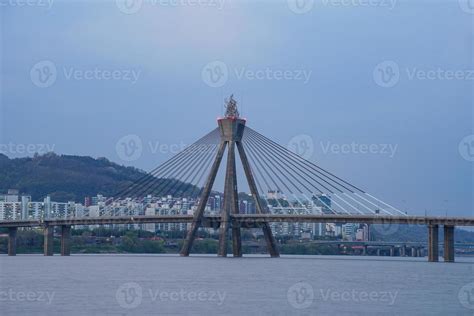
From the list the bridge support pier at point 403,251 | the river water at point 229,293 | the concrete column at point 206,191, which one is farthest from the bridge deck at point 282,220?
the bridge support pier at point 403,251

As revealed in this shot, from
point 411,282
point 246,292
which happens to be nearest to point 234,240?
point 411,282

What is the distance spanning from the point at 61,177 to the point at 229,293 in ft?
497

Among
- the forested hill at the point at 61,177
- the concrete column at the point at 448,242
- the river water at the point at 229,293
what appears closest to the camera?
the river water at the point at 229,293

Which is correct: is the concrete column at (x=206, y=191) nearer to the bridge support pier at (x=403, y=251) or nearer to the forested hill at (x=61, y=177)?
the bridge support pier at (x=403, y=251)

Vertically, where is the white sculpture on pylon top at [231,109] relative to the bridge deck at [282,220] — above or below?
above

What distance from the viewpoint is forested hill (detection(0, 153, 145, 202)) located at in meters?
171

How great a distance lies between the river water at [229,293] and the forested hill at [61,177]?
392 ft

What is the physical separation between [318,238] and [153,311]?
100m

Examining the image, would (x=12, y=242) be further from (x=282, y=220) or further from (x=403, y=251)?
(x=403, y=251)

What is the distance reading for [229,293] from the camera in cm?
3316

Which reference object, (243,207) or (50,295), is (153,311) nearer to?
(50,295)

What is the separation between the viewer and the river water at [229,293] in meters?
27.8

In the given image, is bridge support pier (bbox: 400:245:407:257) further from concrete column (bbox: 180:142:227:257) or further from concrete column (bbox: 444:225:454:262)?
concrete column (bbox: 180:142:227:257)

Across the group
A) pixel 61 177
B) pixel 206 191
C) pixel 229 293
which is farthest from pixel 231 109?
pixel 61 177
